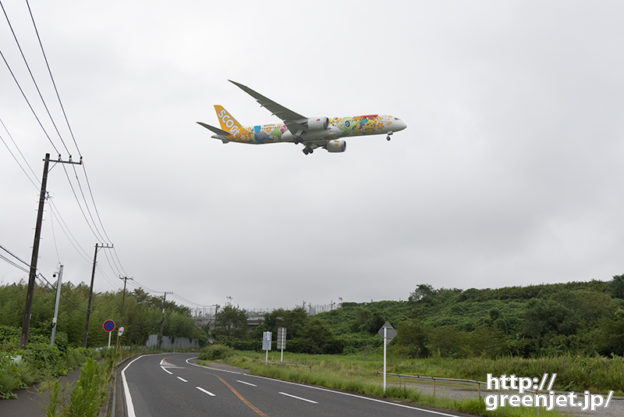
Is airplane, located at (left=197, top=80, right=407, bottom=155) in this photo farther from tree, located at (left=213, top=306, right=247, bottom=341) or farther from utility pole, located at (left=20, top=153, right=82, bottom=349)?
tree, located at (left=213, top=306, right=247, bottom=341)

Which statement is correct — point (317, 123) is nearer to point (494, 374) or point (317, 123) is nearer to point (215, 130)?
point (215, 130)

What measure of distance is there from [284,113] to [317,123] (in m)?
1.79

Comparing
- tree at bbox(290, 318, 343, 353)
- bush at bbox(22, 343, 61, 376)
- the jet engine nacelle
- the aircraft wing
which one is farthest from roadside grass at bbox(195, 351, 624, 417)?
tree at bbox(290, 318, 343, 353)

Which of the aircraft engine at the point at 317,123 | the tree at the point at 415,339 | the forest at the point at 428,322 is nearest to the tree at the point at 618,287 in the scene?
the forest at the point at 428,322

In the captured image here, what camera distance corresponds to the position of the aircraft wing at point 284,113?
2261 cm

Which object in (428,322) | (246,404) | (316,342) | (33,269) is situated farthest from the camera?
(316,342)

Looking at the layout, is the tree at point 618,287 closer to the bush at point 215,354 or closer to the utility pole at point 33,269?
the bush at point 215,354

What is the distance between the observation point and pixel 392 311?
91.8m

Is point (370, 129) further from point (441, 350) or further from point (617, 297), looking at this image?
point (617, 297)

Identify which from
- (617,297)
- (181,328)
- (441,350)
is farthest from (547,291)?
(181,328)

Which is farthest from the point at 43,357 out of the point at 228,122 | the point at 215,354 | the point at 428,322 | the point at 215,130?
the point at 428,322

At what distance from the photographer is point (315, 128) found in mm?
23422

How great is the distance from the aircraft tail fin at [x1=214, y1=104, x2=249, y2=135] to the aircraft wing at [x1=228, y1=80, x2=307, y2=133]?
317 centimetres

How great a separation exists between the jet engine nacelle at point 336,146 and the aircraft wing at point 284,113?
2127 mm
